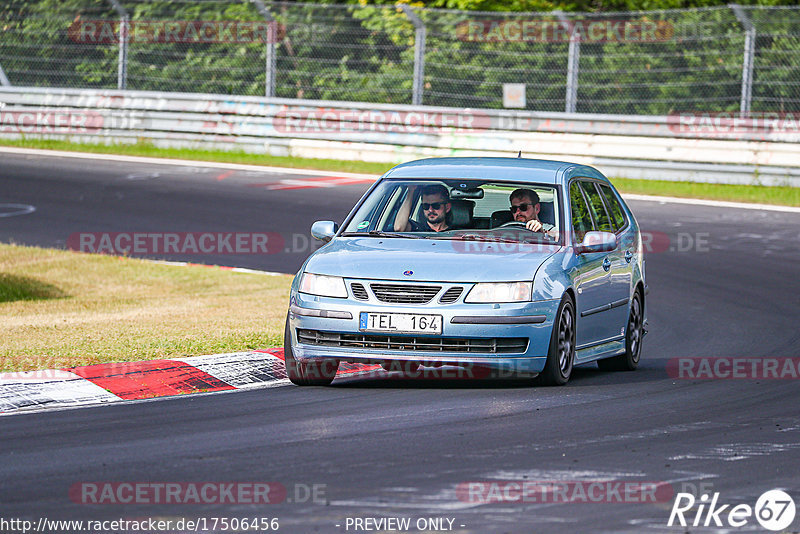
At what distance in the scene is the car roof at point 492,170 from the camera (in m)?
9.81

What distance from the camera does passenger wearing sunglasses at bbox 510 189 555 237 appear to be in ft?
31.3

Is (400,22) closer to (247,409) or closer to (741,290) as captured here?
(741,290)

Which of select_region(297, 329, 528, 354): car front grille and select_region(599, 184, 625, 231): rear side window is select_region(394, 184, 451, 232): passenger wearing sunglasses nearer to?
select_region(297, 329, 528, 354): car front grille

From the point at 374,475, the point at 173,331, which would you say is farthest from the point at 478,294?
the point at 173,331

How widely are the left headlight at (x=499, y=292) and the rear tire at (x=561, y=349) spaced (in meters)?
0.31

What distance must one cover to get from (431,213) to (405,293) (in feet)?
4.29

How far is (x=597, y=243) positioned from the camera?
9.34 metres

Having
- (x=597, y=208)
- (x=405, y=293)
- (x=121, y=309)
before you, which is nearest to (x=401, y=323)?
(x=405, y=293)

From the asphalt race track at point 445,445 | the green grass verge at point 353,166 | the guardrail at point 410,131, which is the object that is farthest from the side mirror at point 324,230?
the guardrail at point 410,131

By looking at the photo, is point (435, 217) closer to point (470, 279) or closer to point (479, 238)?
point (479, 238)

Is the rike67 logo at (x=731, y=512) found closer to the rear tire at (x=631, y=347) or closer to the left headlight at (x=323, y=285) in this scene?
the left headlight at (x=323, y=285)

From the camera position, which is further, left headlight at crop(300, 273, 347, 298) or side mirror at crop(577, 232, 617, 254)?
side mirror at crop(577, 232, 617, 254)

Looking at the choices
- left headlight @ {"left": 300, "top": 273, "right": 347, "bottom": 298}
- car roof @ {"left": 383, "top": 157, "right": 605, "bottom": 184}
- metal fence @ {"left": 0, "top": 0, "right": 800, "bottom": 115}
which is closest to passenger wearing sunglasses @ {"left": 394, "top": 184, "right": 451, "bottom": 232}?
car roof @ {"left": 383, "top": 157, "right": 605, "bottom": 184}

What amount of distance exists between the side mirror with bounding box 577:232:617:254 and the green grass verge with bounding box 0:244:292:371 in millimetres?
2602
